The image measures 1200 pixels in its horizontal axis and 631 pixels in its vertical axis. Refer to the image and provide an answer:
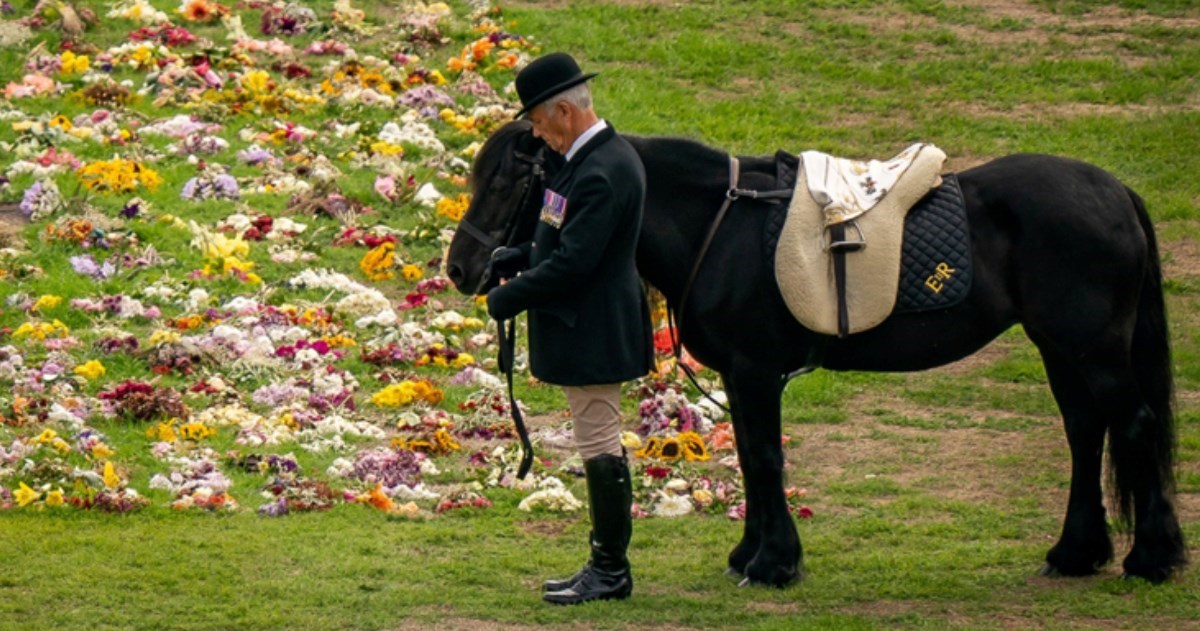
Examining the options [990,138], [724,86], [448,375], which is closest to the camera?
[448,375]

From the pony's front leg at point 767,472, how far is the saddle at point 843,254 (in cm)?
36

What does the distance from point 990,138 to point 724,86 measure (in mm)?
2725

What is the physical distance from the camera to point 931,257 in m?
8.30

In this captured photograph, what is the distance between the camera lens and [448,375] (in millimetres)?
12320

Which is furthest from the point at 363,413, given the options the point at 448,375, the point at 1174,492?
the point at 1174,492

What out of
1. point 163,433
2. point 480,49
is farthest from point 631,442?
point 480,49

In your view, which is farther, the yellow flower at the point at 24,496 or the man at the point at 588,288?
the yellow flower at the point at 24,496

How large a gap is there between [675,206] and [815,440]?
3499 millimetres

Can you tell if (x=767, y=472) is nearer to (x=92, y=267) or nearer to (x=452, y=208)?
(x=92, y=267)

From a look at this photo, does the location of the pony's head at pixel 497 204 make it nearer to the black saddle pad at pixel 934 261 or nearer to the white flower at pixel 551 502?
the black saddle pad at pixel 934 261

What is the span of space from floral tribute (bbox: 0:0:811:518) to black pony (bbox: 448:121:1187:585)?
0.77 m

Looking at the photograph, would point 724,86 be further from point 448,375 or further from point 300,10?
point 448,375

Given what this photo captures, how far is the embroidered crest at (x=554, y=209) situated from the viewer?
7688mm

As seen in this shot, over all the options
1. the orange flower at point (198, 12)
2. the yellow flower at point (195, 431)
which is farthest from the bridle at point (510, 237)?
the orange flower at point (198, 12)
